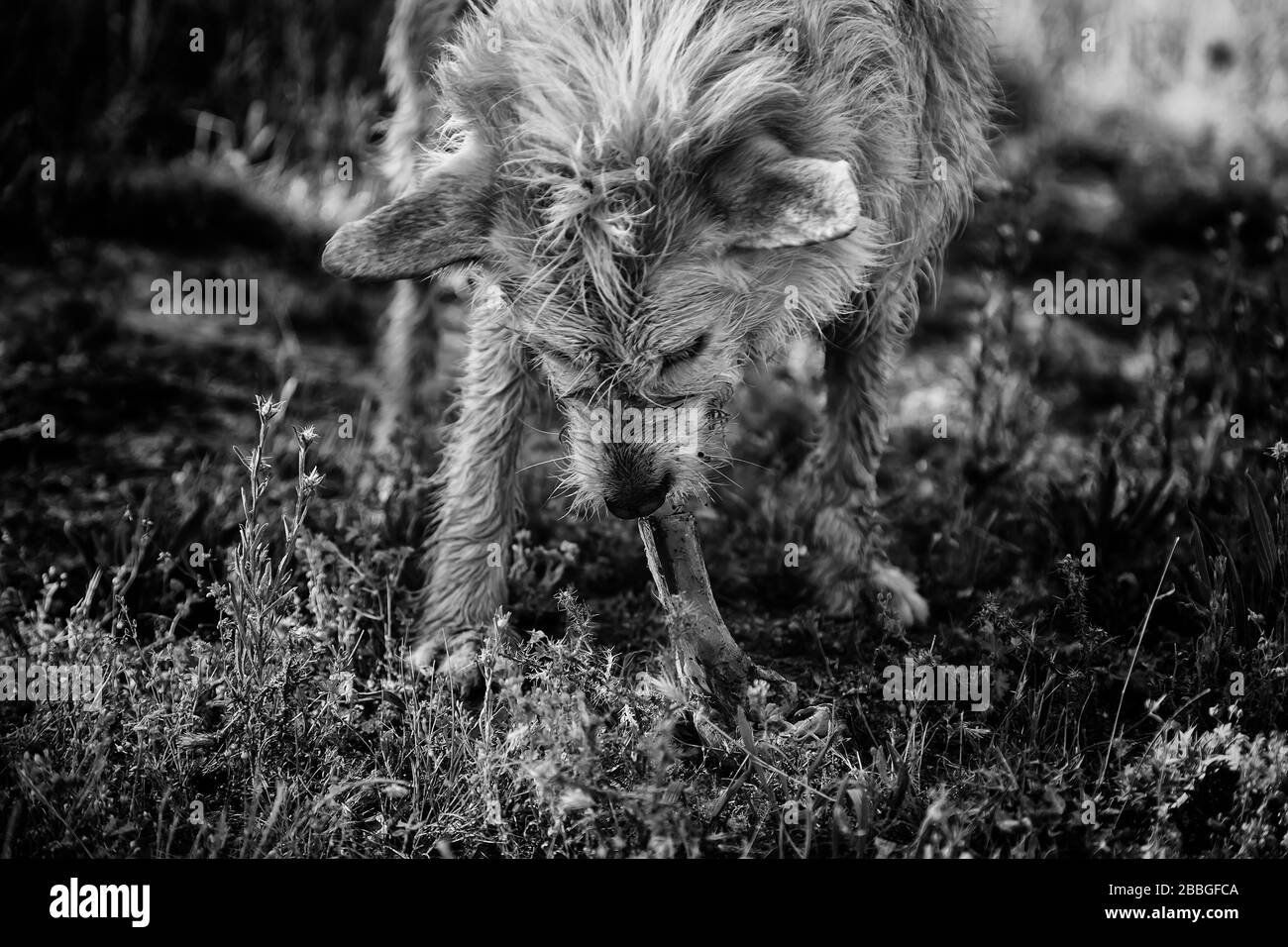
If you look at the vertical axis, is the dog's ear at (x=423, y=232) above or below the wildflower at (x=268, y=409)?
above

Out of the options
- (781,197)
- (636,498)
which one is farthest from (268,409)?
(781,197)

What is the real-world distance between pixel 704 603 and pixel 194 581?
195 centimetres

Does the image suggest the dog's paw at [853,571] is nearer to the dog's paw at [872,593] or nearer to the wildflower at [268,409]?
the dog's paw at [872,593]

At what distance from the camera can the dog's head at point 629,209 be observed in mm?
3068

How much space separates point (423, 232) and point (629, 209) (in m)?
0.59

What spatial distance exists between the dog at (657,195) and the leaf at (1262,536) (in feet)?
4.65

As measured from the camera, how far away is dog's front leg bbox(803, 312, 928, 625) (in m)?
4.34

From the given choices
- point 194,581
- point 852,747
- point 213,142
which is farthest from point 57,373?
point 852,747

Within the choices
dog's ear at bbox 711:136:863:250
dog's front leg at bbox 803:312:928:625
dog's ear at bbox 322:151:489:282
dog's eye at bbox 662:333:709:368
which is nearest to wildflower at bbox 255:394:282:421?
dog's ear at bbox 322:151:489:282

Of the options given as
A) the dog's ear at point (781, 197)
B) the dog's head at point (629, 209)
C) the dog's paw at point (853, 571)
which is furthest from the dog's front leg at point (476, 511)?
the dog's paw at point (853, 571)

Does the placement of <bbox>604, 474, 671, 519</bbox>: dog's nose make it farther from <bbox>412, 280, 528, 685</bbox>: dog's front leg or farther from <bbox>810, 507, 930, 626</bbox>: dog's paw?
<bbox>810, 507, 930, 626</bbox>: dog's paw

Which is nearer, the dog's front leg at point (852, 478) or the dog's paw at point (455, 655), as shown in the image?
the dog's paw at point (455, 655)

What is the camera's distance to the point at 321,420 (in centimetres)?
548
